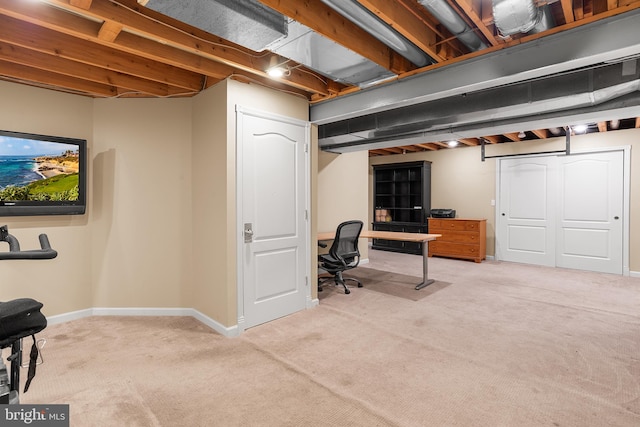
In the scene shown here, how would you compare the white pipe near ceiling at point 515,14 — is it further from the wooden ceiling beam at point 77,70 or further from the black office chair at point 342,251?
the wooden ceiling beam at point 77,70

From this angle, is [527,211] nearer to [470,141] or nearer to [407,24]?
[470,141]

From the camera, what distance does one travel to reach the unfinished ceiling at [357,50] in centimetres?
208

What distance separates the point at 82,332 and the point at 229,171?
2.11 meters

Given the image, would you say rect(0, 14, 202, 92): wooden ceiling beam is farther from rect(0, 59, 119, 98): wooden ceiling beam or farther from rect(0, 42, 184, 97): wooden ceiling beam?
rect(0, 59, 119, 98): wooden ceiling beam

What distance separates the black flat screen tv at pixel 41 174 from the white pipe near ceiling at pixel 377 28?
Answer: 305 centimetres

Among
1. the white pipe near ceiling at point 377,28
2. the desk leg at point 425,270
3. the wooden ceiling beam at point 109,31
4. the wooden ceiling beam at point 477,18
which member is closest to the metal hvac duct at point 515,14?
the wooden ceiling beam at point 477,18

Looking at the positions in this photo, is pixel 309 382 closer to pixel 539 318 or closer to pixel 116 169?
pixel 539 318

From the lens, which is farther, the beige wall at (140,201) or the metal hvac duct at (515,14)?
the beige wall at (140,201)

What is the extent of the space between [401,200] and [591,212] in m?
3.79

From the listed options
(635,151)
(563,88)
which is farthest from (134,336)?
(635,151)

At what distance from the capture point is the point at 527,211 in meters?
6.82

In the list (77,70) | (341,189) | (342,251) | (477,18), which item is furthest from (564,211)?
(77,70)

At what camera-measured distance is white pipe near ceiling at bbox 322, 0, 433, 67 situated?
201 centimetres

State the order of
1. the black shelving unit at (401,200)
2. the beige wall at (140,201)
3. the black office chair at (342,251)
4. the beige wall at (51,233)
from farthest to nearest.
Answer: the black shelving unit at (401,200) < the black office chair at (342,251) < the beige wall at (140,201) < the beige wall at (51,233)
